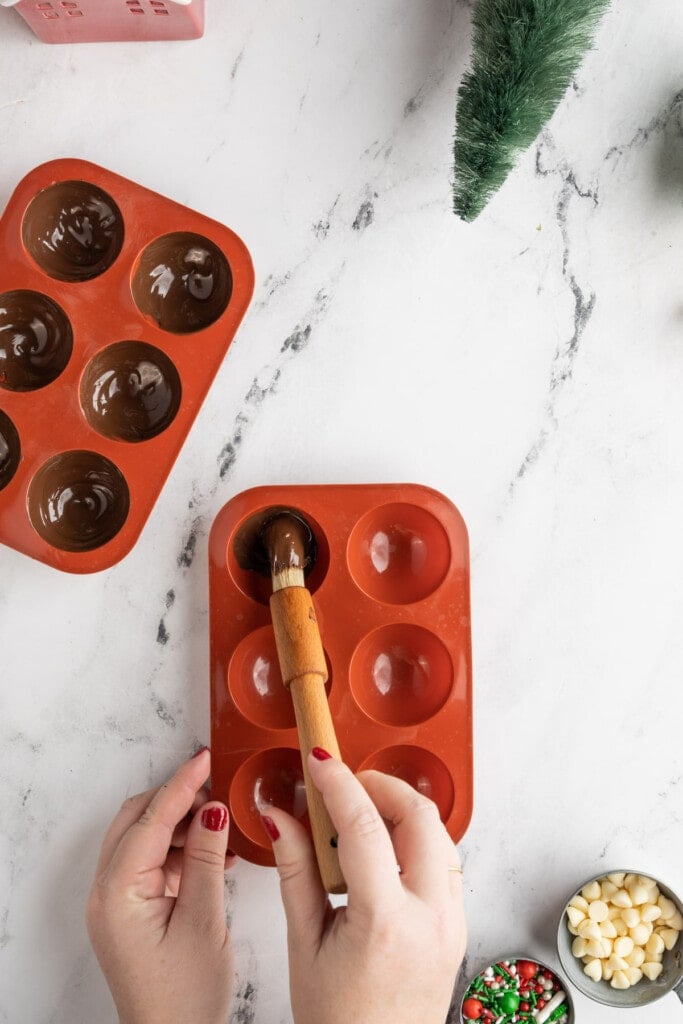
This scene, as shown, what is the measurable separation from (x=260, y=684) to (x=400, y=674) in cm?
19

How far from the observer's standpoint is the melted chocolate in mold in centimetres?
111

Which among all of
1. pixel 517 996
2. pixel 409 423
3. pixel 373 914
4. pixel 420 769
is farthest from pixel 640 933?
pixel 409 423

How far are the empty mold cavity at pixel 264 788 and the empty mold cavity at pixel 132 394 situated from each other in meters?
0.46

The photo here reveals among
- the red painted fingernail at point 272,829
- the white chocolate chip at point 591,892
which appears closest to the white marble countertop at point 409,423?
the white chocolate chip at point 591,892

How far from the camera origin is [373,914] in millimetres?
844

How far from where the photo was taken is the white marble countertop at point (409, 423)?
46.4 inches

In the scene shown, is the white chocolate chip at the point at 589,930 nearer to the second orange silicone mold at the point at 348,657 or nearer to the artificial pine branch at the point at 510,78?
the second orange silicone mold at the point at 348,657

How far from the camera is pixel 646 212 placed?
120 cm

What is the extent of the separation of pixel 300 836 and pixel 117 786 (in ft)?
1.10

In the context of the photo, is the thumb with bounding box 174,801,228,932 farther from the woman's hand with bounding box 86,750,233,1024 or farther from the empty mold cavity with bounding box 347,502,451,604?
the empty mold cavity with bounding box 347,502,451,604

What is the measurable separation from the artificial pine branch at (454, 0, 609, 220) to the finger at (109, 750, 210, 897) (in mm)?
827

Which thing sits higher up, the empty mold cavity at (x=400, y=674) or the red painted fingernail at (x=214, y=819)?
the empty mold cavity at (x=400, y=674)

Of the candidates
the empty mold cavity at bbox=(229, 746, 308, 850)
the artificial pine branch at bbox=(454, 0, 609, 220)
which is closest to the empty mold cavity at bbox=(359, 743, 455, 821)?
the empty mold cavity at bbox=(229, 746, 308, 850)

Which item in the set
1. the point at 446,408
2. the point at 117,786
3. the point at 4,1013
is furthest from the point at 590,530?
the point at 4,1013
